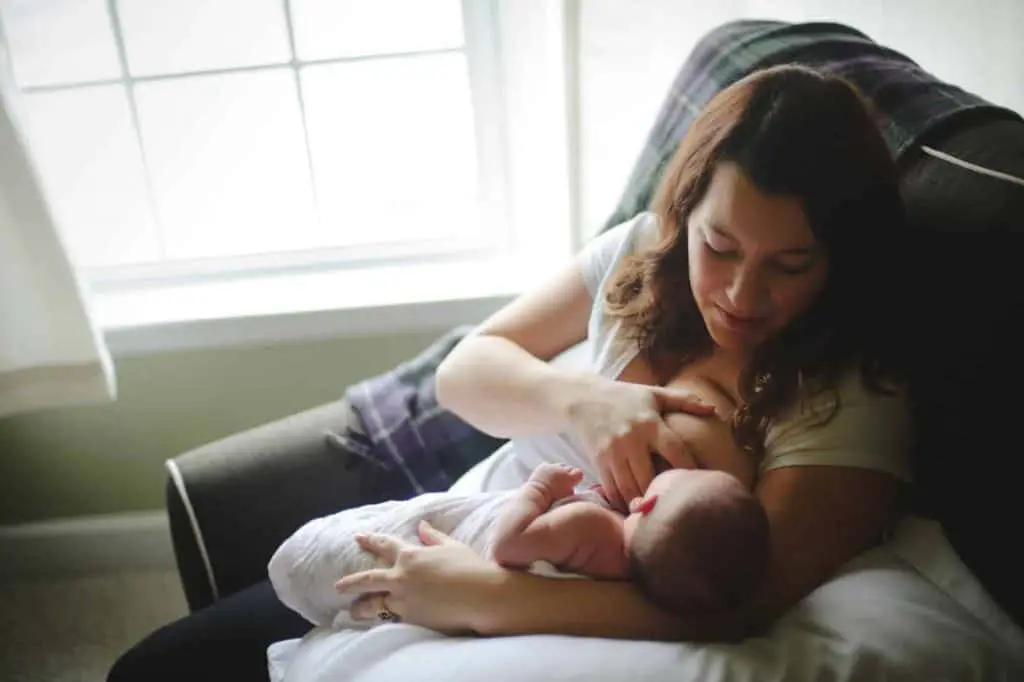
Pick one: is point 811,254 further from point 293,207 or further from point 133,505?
point 133,505

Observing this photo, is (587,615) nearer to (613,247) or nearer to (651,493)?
(651,493)

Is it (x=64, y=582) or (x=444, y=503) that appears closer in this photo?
(x=444, y=503)

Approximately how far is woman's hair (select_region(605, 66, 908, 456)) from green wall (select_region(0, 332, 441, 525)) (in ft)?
3.24

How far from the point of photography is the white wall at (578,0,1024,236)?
1219 mm

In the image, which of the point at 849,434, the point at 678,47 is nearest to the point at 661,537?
the point at 849,434

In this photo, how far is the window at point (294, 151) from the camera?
71.8 inches

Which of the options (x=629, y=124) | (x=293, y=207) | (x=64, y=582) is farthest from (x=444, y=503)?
(x=64, y=582)

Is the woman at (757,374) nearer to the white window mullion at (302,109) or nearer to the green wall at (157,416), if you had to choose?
the green wall at (157,416)

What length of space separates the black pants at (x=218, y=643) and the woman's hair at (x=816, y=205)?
60cm

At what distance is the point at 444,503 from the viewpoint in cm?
110

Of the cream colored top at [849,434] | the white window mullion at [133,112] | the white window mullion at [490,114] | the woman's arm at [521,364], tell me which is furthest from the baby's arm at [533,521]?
the white window mullion at [133,112]

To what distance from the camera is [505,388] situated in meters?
1.16

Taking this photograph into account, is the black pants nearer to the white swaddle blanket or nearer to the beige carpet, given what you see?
the white swaddle blanket

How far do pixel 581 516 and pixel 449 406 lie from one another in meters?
0.37
